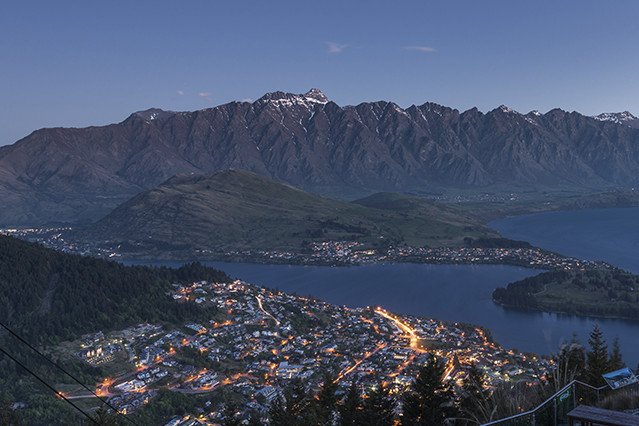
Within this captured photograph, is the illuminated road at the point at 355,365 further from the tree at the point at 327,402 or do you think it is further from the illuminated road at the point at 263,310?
the tree at the point at 327,402

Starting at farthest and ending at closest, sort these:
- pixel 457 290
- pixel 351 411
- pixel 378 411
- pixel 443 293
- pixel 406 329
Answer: pixel 457 290 < pixel 443 293 < pixel 406 329 < pixel 351 411 < pixel 378 411

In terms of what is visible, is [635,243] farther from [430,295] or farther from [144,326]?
[144,326]

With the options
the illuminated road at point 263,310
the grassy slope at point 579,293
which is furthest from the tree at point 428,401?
the grassy slope at point 579,293

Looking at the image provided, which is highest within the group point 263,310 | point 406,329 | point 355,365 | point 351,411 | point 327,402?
point 351,411

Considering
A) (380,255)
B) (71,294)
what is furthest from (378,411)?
(380,255)

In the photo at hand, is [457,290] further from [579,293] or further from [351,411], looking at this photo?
[351,411]

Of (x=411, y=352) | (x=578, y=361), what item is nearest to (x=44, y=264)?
(x=411, y=352)

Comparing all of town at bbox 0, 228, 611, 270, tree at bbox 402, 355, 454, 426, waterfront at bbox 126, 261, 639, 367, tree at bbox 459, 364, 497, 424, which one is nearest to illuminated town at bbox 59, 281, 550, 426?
waterfront at bbox 126, 261, 639, 367
